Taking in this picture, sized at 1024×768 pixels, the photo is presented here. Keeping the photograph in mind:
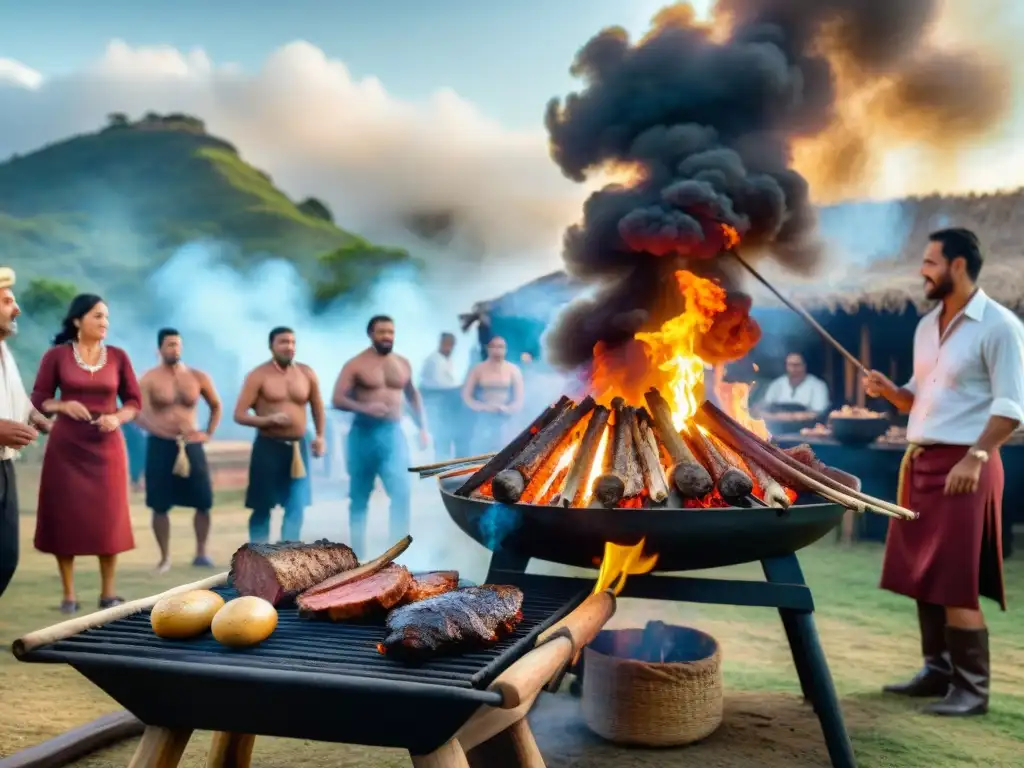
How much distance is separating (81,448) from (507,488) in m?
3.69

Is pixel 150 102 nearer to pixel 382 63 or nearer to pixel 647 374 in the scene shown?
pixel 382 63

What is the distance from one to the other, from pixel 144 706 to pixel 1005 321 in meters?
3.52

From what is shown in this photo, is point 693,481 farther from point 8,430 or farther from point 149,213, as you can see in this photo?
point 149,213

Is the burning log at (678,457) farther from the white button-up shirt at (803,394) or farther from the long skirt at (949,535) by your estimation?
the white button-up shirt at (803,394)

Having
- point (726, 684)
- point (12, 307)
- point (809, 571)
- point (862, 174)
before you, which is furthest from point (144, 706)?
point (809, 571)

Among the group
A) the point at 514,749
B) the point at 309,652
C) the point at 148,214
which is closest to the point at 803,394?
the point at 514,749

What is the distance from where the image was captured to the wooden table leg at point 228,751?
8.93 ft

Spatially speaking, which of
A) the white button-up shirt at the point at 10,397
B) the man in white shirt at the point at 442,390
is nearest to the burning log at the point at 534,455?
the white button-up shirt at the point at 10,397

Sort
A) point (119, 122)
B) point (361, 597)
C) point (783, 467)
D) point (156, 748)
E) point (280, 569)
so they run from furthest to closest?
point (119, 122), point (783, 467), point (280, 569), point (361, 597), point (156, 748)

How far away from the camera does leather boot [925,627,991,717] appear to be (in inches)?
144

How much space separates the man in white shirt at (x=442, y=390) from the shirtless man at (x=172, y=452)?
4812 mm

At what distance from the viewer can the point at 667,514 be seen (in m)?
2.70

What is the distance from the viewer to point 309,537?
828cm

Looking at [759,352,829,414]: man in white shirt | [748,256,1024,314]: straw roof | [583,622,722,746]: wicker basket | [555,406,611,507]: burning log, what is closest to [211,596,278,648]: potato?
[555,406,611,507]: burning log
